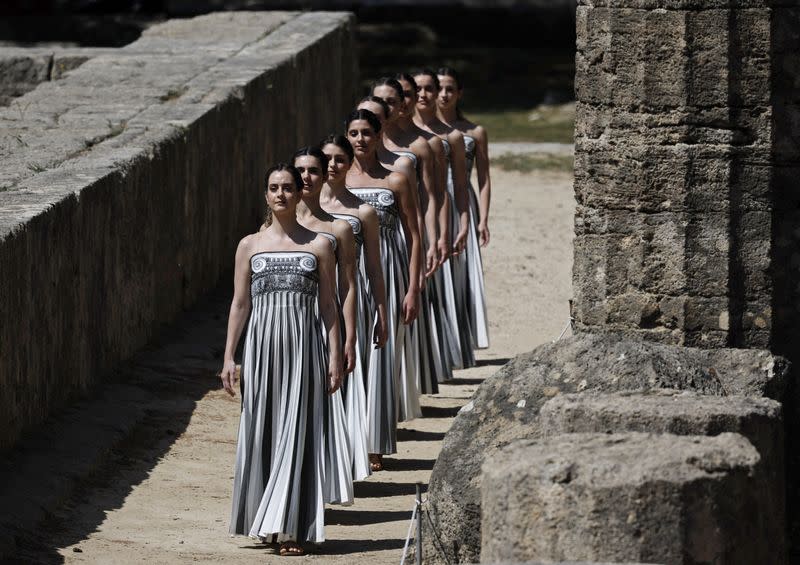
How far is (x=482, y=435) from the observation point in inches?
276

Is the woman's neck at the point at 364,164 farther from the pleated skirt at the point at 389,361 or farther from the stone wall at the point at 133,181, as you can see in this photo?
the stone wall at the point at 133,181

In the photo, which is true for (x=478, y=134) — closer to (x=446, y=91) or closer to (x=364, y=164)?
(x=446, y=91)

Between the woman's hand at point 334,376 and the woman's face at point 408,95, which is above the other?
the woman's face at point 408,95

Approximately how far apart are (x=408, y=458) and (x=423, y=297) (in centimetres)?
141

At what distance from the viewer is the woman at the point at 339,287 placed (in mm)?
8039

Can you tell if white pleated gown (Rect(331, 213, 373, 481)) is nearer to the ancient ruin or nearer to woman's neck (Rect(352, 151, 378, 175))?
woman's neck (Rect(352, 151, 378, 175))

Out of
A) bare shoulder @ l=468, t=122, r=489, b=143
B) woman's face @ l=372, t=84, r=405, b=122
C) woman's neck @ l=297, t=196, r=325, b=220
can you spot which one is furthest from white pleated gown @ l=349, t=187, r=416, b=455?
bare shoulder @ l=468, t=122, r=489, b=143

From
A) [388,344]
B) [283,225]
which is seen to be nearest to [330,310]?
[283,225]

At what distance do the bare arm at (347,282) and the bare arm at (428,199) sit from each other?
2.28 metres

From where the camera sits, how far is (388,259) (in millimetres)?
9914

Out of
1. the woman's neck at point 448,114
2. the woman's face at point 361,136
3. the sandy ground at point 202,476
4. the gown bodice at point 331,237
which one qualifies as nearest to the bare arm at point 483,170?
the woman's neck at point 448,114

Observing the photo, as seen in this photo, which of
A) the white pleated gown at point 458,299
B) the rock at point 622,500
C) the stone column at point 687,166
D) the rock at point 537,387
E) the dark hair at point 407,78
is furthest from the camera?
the white pleated gown at point 458,299

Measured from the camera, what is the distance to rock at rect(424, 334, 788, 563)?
6.81 m

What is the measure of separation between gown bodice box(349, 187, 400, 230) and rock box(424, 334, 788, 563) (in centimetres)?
271
